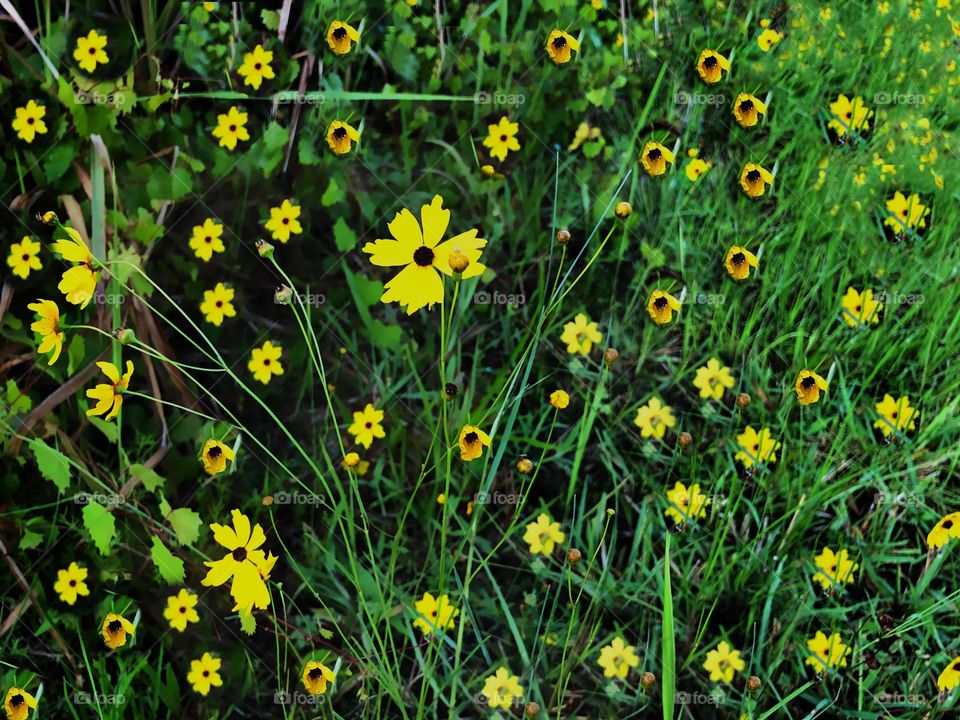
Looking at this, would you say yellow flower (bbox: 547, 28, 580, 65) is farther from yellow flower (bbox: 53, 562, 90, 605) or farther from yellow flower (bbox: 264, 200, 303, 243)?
yellow flower (bbox: 53, 562, 90, 605)

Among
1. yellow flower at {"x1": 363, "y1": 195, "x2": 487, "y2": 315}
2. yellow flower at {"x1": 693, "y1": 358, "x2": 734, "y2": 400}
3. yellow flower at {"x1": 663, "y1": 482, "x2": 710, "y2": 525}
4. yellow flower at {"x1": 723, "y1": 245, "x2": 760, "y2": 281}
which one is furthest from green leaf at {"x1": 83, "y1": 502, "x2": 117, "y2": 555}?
yellow flower at {"x1": 723, "y1": 245, "x2": 760, "y2": 281}

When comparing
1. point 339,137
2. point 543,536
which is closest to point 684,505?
point 543,536

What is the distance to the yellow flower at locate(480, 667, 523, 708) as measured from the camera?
5.88 feet

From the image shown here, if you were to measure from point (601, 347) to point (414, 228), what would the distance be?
2.07 feet

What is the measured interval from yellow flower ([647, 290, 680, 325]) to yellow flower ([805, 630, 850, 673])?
2.32ft

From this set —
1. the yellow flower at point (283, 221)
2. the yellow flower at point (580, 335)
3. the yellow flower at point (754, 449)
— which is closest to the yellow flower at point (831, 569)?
the yellow flower at point (754, 449)

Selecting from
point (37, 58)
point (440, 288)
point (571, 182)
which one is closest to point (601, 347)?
point (571, 182)

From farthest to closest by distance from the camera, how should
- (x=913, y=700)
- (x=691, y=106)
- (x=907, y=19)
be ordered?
(x=907, y=19) → (x=691, y=106) → (x=913, y=700)

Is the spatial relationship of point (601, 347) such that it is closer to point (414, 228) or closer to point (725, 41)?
point (414, 228)

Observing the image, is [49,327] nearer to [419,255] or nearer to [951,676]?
[419,255]

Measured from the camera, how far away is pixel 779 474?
1.93m

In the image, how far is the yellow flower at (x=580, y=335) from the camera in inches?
78.2

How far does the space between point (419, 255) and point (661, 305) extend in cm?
57

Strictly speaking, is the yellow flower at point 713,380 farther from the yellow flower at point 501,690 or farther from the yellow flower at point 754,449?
the yellow flower at point 501,690
